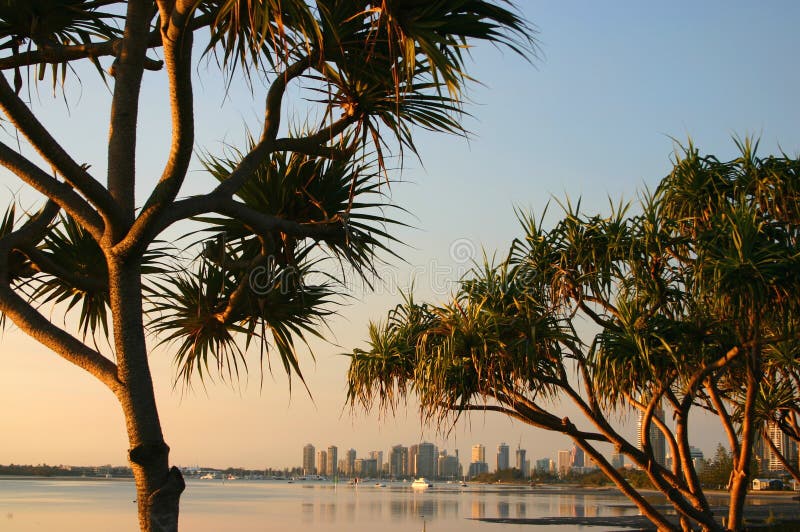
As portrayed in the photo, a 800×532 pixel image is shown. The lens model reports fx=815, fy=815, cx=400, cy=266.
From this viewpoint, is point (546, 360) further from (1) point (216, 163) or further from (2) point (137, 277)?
(2) point (137, 277)

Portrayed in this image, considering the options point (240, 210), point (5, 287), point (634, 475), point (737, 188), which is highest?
point (737, 188)

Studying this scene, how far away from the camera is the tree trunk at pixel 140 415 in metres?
3.60

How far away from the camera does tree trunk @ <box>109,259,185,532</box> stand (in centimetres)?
360

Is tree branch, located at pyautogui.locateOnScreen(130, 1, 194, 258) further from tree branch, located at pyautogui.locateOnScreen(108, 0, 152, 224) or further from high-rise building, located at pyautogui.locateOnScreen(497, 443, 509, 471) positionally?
high-rise building, located at pyautogui.locateOnScreen(497, 443, 509, 471)

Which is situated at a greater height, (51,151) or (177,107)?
(177,107)

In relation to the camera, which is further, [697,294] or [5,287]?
[697,294]

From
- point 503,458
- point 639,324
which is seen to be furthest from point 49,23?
point 503,458

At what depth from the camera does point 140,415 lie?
3.70 metres

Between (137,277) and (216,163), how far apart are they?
2.29 metres

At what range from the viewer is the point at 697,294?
8.72 metres

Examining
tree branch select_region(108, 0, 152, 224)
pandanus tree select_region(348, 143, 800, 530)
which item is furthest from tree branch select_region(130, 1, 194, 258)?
pandanus tree select_region(348, 143, 800, 530)

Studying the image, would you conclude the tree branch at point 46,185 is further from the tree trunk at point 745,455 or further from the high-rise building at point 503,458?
the high-rise building at point 503,458

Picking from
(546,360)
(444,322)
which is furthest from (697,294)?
(444,322)

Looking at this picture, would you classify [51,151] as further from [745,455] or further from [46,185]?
[745,455]
